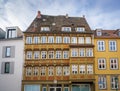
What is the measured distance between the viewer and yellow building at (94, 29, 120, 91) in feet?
126

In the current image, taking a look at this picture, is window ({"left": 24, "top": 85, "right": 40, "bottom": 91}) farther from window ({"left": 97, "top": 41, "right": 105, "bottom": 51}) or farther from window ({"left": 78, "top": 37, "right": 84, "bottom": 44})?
window ({"left": 97, "top": 41, "right": 105, "bottom": 51})

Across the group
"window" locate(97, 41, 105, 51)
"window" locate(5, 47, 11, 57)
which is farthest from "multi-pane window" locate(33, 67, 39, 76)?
"window" locate(97, 41, 105, 51)

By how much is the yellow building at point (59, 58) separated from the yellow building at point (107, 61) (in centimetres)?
119

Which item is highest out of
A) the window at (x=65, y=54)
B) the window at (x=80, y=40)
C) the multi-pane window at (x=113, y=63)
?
the window at (x=80, y=40)

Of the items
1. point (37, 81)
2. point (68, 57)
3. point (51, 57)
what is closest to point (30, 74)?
point (37, 81)

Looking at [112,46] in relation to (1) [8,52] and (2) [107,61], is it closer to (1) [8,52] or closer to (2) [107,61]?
(2) [107,61]

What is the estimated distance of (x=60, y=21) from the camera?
43000 millimetres

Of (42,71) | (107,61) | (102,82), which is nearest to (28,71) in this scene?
(42,71)

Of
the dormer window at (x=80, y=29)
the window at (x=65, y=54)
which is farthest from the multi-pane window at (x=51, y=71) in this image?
the dormer window at (x=80, y=29)

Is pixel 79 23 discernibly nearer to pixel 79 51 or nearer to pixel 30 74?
pixel 79 51

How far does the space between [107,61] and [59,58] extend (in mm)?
8379

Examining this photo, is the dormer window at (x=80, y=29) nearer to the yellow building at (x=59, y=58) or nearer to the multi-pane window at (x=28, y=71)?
the yellow building at (x=59, y=58)

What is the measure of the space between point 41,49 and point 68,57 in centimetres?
494

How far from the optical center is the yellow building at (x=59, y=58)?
126 ft
